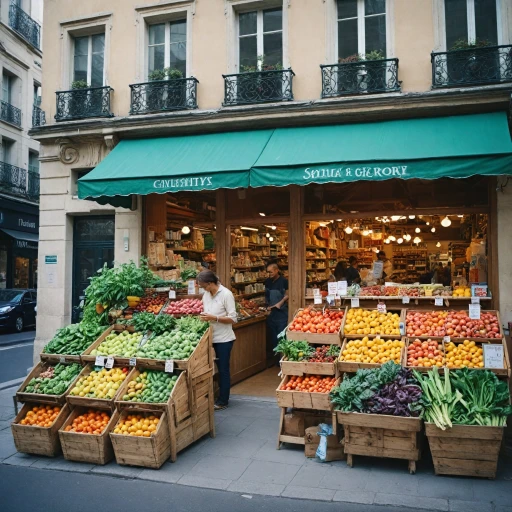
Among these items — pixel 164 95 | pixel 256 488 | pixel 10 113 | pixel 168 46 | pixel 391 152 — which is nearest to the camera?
pixel 256 488

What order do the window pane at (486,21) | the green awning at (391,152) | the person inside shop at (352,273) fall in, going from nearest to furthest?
the green awning at (391,152), the window pane at (486,21), the person inside shop at (352,273)

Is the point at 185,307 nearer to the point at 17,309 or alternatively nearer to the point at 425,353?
the point at 425,353

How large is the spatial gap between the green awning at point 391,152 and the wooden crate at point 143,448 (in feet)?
14.0

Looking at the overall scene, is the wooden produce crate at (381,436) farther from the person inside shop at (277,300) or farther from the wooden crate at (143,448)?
the person inside shop at (277,300)

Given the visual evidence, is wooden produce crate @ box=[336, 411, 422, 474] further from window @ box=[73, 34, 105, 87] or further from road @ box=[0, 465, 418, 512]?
window @ box=[73, 34, 105, 87]

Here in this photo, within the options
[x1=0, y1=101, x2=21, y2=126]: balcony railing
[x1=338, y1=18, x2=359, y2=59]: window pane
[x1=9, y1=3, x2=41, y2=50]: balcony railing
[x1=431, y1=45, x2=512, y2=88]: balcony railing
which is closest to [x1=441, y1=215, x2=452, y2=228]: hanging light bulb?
[x1=431, y1=45, x2=512, y2=88]: balcony railing

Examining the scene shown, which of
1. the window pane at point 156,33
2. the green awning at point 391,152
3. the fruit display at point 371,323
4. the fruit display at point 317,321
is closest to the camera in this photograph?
the fruit display at point 371,323

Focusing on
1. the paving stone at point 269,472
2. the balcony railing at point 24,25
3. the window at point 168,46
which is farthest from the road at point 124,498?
the balcony railing at point 24,25

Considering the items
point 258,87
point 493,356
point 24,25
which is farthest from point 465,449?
point 24,25

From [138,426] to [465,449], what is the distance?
373 centimetres

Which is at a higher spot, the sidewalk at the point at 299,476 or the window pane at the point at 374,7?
the window pane at the point at 374,7

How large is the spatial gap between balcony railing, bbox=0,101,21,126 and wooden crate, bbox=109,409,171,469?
887 inches

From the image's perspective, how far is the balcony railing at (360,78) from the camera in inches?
378

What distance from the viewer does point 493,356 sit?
→ 6309 mm
